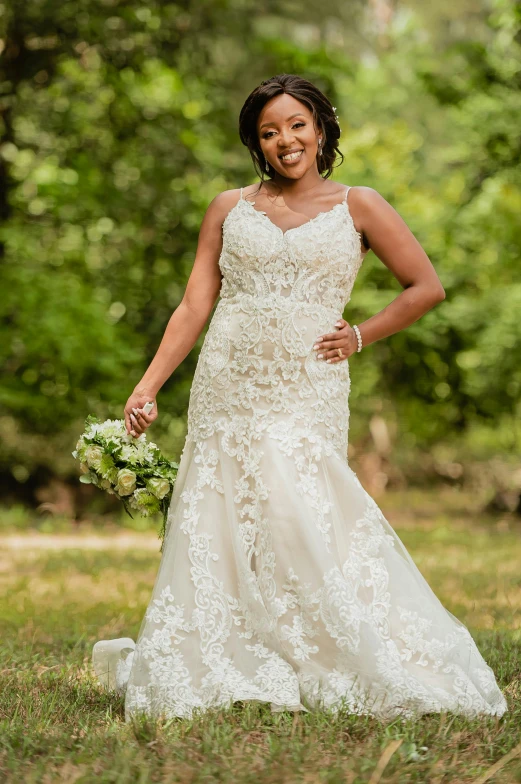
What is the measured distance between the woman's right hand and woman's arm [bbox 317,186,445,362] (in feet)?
2.66

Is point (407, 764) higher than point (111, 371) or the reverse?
the reverse

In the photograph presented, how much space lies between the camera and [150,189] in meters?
14.8

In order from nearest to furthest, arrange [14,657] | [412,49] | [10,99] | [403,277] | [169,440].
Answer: [403,277] < [14,657] < [10,99] < [169,440] < [412,49]

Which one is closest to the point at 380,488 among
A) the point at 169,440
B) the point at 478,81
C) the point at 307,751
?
the point at 169,440

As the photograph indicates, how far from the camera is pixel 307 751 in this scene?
326 cm

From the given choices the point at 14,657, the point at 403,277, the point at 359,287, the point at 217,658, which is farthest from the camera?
the point at 359,287

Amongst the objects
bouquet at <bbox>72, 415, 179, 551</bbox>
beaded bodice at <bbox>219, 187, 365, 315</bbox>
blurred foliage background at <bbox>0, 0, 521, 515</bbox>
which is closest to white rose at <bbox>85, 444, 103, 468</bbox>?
bouquet at <bbox>72, 415, 179, 551</bbox>

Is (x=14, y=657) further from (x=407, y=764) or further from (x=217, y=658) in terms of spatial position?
(x=407, y=764)

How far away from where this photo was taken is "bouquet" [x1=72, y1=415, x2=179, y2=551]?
4340 mm

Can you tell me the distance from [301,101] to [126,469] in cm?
170

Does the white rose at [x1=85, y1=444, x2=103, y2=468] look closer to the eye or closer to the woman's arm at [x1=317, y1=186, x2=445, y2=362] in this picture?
the woman's arm at [x1=317, y1=186, x2=445, y2=362]

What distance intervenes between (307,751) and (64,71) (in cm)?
1276

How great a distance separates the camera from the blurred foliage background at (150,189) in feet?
45.2

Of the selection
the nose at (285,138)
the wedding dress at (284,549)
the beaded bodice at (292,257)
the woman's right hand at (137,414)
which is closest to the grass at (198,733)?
the wedding dress at (284,549)
